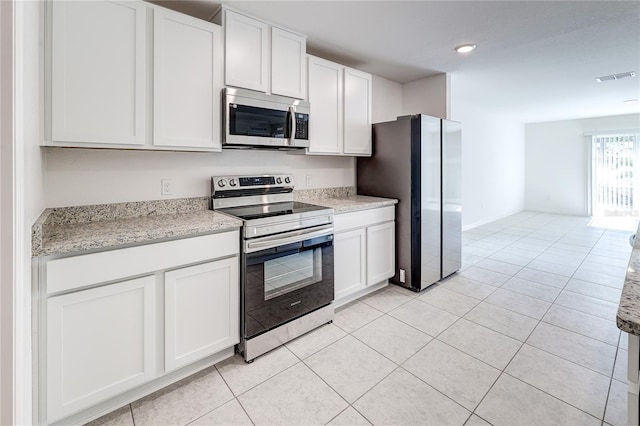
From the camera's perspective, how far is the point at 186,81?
2.00m

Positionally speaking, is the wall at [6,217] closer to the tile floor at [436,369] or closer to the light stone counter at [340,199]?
the tile floor at [436,369]

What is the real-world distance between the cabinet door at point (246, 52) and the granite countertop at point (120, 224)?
96 cm

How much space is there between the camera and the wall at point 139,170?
186cm

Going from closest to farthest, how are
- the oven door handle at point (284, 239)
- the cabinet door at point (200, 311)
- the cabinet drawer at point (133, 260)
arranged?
1. the cabinet drawer at point (133, 260)
2. the cabinet door at point (200, 311)
3. the oven door handle at point (284, 239)

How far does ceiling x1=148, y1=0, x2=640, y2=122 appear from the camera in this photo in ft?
7.24

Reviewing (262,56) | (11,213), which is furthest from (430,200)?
(11,213)

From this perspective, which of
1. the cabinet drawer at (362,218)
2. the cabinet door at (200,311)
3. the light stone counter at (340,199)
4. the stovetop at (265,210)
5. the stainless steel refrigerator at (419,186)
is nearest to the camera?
the cabinet door at (200,311)

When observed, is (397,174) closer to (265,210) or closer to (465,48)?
(465,48)

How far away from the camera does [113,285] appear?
1.55 meters

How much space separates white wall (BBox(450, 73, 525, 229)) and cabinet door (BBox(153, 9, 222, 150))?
12.0 ft

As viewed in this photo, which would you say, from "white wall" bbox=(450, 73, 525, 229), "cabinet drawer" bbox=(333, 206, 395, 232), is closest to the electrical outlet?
"cabinet drawer" bbox=(333, 206, 395, 232)

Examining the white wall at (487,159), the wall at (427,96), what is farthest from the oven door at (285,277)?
the white wall at (487,159)

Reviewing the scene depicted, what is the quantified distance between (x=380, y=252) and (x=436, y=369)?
129cm

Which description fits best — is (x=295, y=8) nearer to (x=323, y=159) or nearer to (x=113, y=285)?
(x=323, y=159)
